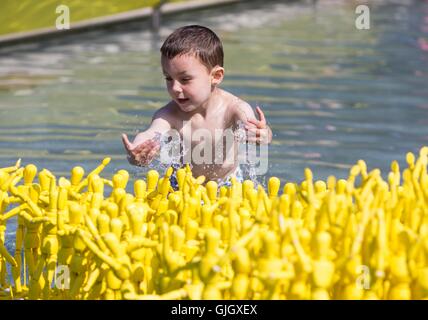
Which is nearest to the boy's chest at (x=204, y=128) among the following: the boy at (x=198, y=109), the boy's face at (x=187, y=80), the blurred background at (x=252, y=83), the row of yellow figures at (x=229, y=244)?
the boy at (x=198, y=109)

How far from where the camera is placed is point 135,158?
16.1 feet

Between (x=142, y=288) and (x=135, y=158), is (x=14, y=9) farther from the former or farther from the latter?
(x=142, y=288)

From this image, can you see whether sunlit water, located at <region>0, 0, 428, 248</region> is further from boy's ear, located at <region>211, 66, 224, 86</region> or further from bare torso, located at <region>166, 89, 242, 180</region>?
boy's ear, located at <region>211, 66, 224, 86</region>

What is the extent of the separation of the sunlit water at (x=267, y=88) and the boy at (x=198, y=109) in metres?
1.11

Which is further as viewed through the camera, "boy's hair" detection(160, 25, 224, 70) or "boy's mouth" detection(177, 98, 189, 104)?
"boy's mouth" detection(177, 98, 189, 104)

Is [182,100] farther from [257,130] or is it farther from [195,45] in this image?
[257,130]

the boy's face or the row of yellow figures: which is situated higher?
the boy's face

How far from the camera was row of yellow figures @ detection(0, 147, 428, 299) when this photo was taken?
10.3ft

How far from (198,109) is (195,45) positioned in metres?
0.55

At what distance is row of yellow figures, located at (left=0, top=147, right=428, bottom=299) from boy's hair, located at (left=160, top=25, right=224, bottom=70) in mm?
1393

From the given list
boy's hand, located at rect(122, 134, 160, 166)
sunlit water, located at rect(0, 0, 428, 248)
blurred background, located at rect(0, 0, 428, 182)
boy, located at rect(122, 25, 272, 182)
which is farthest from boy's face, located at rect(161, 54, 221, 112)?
blurred background, located at rect(0, 0, 428, 182)

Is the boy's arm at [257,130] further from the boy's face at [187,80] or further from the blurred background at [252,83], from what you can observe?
the blurred background at [252,83]
